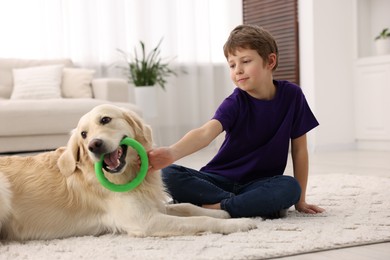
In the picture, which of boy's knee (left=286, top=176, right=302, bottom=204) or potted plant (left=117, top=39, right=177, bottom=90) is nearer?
boy's knee (left=286, top=176, right=302, bottom=204)

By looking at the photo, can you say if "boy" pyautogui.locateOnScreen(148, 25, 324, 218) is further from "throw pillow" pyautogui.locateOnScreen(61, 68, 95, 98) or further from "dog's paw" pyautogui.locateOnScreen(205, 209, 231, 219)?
"throw pillow" pyautogui.locateOnScreen(61, 68, 95, 98)

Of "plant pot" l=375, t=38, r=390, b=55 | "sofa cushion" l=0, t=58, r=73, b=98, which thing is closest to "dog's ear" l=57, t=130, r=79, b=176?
"sofa cushion" l=0, t=58, r=73, b=98

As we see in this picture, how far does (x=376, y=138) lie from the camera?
18.6 ft

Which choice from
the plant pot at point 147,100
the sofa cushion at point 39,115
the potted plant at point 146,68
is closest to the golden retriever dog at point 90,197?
the sofa cushion at point 39,115

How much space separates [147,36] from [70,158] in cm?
476

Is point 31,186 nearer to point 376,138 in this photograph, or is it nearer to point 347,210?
point 347,210

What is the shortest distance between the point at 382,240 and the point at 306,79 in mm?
4333

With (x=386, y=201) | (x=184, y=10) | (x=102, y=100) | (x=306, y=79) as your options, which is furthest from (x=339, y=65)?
(x=386, y=201)

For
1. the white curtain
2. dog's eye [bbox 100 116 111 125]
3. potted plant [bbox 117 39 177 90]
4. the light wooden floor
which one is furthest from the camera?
potted plant [bbox 117 39 177 90]

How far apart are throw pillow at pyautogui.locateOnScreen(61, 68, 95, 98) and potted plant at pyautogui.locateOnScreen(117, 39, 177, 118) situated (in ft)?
2.97

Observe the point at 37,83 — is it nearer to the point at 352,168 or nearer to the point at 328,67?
the point at 352,168

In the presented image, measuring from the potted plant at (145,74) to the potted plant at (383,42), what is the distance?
2.49 meters

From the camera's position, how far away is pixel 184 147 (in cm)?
201

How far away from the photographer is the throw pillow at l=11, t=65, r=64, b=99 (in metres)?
4.75
